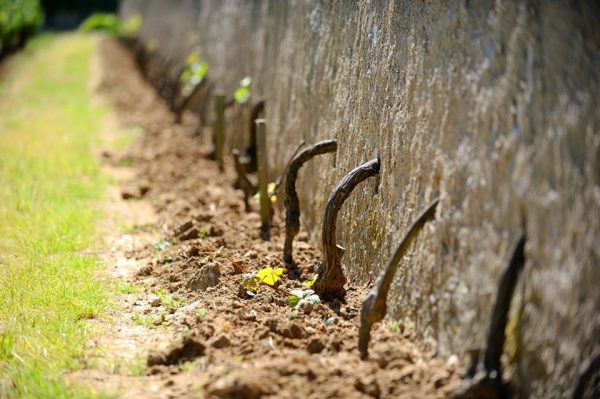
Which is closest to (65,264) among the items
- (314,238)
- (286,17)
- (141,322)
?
(141,322)

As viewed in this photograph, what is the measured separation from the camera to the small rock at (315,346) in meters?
4.00

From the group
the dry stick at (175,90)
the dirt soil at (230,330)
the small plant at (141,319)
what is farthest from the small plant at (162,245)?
the dry stick at (175,90)

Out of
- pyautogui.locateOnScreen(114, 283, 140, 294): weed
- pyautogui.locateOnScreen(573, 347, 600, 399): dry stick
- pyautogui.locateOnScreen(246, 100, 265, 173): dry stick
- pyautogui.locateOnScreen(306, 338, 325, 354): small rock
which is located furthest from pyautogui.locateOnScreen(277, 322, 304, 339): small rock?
pyautogui.locateOnScreen(246, 100, 265, 173): dry stick

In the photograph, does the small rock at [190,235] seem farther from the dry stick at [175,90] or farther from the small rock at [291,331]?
the dry stick at [175,90]

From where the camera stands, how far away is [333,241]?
4.67 metres

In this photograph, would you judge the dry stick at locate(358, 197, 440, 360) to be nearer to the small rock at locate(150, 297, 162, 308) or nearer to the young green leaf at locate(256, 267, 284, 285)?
the young green leaf at locate(256, 267, 284, 285)

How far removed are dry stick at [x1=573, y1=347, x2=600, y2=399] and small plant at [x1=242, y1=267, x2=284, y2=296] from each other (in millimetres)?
2189

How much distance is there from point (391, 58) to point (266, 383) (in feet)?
6.83

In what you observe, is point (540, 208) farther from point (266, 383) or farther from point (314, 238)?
point (314, 238)

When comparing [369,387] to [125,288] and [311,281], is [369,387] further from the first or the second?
[125,288]

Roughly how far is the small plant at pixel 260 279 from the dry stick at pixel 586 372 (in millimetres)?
2189

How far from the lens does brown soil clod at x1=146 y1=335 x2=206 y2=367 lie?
4.04 m

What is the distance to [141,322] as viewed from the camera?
466cm

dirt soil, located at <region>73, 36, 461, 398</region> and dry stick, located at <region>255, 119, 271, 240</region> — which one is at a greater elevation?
dry stick, located at <region>255, 119, 271, 240</region>
